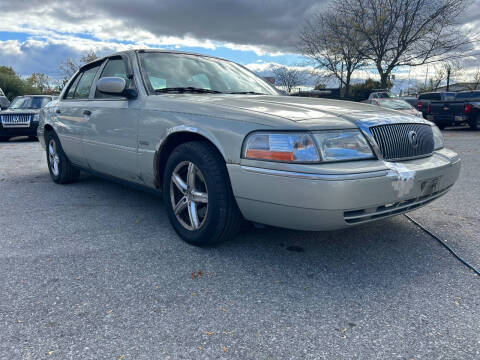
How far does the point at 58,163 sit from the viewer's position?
509 centimetres

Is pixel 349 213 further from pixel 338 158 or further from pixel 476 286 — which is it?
pixel 476 286

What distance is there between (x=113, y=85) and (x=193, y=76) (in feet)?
2.45

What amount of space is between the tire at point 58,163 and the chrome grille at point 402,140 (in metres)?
3.97

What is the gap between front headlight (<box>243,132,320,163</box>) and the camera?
2.26 m

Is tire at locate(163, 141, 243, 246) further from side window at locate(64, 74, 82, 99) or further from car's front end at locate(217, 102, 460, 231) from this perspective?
side window at locate(64, 74, 82, 99)

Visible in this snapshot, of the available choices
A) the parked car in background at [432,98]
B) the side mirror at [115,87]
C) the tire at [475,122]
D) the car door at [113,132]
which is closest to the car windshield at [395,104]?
the parked car in background at [432,98]

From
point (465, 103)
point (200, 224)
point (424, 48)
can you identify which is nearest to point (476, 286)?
point (200, 224)

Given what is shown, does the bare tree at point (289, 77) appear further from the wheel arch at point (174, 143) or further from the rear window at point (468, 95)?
the wheel arch at point (174, 143)

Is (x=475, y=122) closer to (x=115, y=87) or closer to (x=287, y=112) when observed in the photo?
(x=287, y=112)

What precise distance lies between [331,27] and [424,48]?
6392 millimetres

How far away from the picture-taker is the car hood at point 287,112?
7.82ft

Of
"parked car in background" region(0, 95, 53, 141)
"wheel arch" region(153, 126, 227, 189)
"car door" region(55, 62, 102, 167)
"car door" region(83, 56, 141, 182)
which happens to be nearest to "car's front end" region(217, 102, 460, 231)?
"wheel arch" region(153, 126, 227, 189)

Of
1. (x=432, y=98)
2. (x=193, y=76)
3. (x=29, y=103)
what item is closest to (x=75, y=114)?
(x=193, y=76)

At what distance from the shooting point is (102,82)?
3.25m
